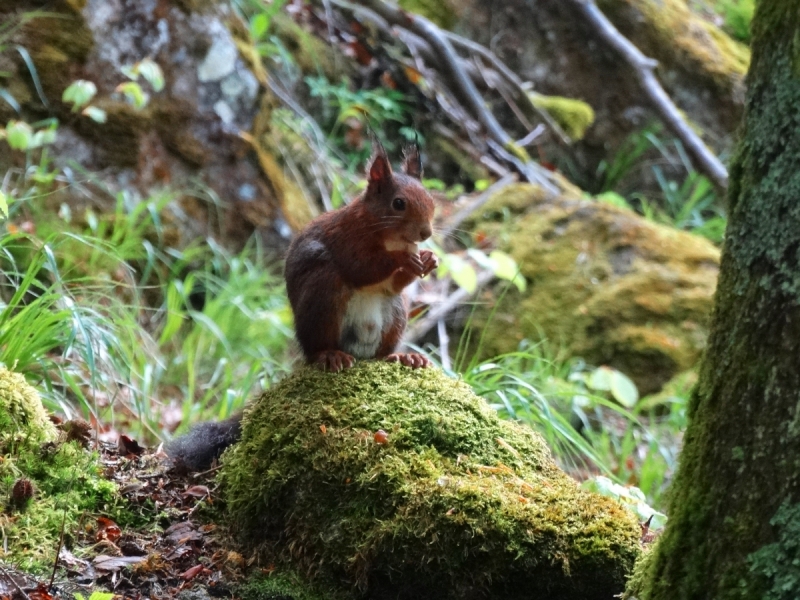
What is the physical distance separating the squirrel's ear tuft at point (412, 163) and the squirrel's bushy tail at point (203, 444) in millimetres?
1201

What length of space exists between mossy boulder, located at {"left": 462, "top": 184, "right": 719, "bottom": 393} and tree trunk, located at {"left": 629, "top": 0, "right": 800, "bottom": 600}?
388 cm

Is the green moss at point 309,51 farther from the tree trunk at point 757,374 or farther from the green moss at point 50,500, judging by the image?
the tree trunk at point 757,374

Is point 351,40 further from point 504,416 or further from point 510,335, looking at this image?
point 504,416

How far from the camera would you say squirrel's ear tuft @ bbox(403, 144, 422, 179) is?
136 inches

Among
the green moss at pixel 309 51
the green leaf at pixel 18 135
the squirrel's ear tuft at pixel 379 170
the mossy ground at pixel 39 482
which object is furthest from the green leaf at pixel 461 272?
the green moss at pixel 309 51

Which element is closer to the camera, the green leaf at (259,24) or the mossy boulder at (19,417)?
the mossy boulder at (19,417)

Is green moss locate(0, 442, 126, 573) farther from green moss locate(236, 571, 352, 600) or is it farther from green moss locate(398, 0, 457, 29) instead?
green moss locate(398, 0, 457, 29)

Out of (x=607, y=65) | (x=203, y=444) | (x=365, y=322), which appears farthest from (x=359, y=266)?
(x=607, y=65)

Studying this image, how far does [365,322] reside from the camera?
3.34 m

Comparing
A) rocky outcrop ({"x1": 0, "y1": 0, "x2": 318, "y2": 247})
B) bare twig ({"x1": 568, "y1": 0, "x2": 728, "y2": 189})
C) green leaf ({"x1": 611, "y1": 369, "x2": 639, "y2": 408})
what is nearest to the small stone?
rocky outcrop ({"x1": 0, "y1": 0, "x2": 318, "y2": 247})

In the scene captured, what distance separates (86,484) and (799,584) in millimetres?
1994

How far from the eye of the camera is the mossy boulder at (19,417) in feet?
8.33

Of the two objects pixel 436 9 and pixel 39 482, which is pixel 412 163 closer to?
pixel 39 482

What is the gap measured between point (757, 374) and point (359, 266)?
1869mm
